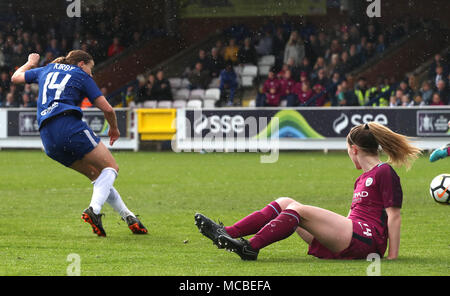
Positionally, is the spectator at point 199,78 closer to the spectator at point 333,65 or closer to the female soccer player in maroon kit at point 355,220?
the spectator at point 333,65

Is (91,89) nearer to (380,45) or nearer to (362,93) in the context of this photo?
(362,93)

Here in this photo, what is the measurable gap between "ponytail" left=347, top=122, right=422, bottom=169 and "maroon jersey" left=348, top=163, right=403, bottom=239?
11cm

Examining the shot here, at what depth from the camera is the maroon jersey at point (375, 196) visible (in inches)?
236

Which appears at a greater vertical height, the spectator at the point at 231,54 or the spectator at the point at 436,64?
the spectator at the point at 231,54

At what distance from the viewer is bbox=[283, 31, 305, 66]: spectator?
971 inches

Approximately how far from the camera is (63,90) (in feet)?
25.7

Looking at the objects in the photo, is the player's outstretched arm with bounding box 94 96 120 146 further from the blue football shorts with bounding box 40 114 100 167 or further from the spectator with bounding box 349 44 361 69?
the spectator with bounding box 349 44 361 69

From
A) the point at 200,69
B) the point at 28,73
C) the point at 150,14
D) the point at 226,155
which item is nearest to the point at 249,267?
the point at 28,73

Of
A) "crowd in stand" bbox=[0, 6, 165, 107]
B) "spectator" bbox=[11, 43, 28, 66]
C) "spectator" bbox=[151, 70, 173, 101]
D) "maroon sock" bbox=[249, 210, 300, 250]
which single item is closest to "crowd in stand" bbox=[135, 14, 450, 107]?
"spectator" bbox=[151, 70, 173, 101]

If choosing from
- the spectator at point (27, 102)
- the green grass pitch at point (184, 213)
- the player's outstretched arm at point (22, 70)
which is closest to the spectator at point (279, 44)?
the green grass pitch at point (184, 213)

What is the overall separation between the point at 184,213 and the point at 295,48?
1576 cm

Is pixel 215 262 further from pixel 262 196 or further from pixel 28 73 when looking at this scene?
pixel 262 196

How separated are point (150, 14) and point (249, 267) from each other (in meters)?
25.1

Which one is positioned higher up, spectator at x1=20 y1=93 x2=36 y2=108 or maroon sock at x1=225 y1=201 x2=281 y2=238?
spectator at x1=20 y1=93 x2=36 y2=108
